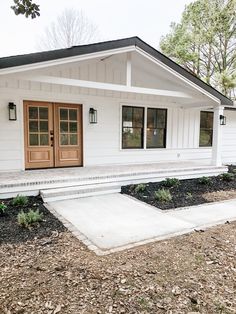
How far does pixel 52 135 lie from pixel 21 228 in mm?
3816

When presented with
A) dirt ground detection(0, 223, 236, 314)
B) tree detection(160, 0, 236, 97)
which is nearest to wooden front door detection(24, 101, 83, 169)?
dirt ground detection(0, 223, 236, 314)

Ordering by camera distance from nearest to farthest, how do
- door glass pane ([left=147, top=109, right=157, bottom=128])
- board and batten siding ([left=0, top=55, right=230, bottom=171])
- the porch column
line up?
Result: board and batten siding ([left=0, top=55, right=230, bottom=171]) < the porch column < door glass pane ([left=147, top=109, right=157, bottom=128])

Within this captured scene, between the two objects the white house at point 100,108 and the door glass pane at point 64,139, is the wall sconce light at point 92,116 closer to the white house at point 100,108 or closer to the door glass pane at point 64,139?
the white house at point 100,108

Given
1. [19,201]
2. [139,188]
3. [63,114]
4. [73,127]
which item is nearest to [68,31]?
[63,114]

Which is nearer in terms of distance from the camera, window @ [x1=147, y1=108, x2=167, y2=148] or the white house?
the white house

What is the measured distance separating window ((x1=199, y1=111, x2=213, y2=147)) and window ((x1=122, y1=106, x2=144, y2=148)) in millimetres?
2858

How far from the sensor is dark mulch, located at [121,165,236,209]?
5.43 meters

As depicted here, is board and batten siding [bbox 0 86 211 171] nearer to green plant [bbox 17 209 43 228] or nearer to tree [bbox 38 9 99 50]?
green plant [bbox 17 209 43 228]

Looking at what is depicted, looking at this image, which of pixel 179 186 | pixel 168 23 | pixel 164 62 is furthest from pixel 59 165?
pixel 168 23

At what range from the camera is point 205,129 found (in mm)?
10156

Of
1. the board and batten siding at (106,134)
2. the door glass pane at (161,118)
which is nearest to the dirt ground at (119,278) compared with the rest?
the board and batten siding at (106,134)

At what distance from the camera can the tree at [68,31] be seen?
69.2ft

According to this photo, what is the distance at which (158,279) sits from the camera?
259 cm

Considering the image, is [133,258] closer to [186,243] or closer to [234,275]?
[186,243]
